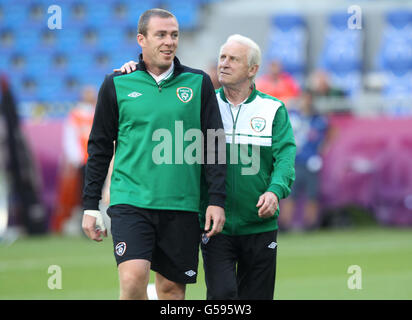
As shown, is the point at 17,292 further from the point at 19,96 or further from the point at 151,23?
the point at 19,96

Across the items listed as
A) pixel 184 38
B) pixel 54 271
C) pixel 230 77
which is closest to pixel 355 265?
pixel 54 271

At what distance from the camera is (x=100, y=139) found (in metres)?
5.17

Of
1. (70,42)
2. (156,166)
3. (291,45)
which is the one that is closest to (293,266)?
(156,166)

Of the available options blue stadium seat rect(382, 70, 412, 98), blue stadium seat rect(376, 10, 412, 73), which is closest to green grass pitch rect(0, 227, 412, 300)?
blue stadium seat rect(382, 70, 412, 98)

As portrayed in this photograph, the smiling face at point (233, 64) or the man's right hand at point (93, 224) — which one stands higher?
the smiling face at point (233, 64)

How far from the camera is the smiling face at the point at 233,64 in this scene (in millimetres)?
5496

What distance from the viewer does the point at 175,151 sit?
5105mm

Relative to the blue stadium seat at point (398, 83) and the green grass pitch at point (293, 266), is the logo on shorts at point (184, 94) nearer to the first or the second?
the green grass pitch at point (293, 266)

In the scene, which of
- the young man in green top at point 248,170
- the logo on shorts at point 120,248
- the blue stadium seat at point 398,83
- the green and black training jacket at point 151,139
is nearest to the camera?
the logo on shorts at point 120,248

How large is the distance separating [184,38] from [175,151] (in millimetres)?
16059

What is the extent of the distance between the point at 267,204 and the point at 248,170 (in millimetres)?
363

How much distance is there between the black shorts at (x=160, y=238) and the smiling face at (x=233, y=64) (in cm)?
91

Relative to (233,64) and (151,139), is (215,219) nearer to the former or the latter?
(151,139)

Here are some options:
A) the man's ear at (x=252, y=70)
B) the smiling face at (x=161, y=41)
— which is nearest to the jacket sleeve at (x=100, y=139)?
the smiling face at (x=161, y=41)
